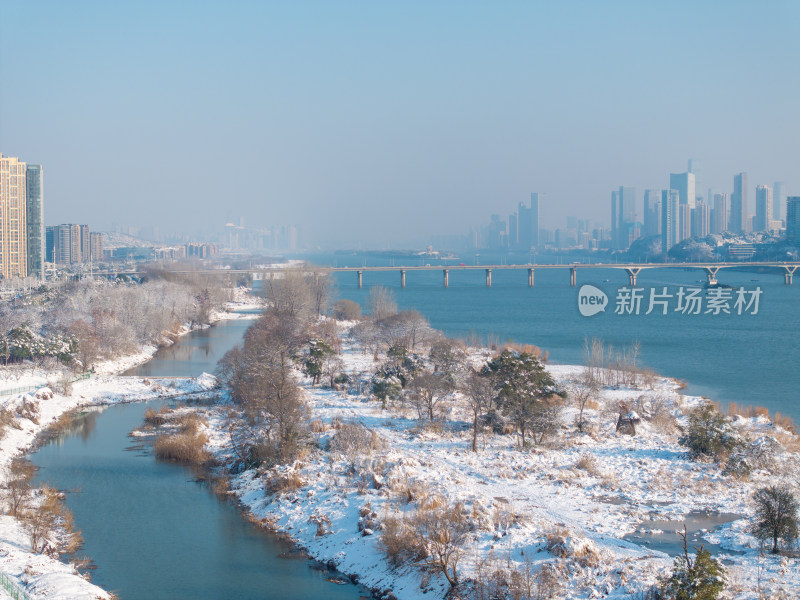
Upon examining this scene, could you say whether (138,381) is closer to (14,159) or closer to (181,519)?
(181,519)

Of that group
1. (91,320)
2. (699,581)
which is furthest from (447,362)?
(91,320)

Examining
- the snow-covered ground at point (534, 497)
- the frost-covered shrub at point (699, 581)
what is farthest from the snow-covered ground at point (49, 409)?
the frost-covered shrub at point (699, 581)

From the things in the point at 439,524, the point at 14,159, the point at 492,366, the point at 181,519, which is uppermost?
the point at 14,159

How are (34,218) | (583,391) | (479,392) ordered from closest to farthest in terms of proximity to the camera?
(479,392)
(583,391)
(34,218)

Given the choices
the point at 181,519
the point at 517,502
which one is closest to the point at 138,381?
the point at 181,519

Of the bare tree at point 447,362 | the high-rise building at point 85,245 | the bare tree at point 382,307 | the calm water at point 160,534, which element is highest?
the high-rise building at point 85,245

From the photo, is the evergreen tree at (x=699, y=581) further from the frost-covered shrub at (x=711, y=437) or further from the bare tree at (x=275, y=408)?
the bare tree at (x=275, y=408)

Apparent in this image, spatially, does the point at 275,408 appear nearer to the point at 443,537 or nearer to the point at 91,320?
the point at 443,537
